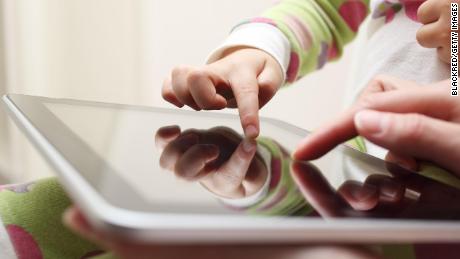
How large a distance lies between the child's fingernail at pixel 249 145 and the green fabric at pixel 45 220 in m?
0.11

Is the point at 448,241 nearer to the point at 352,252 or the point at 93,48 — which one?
the point at 352,252

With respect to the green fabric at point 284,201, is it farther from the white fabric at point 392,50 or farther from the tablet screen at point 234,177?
the white fabric at point 392,50

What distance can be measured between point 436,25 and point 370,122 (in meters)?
0.22

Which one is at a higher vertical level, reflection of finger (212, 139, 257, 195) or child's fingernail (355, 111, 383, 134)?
child's fingernail (355, 111, 383, 134)

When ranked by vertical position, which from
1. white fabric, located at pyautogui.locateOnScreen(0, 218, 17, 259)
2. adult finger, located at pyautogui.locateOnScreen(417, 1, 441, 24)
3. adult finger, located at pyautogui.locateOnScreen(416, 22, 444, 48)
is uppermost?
adult finger, located at pyautogui.locateOnScreen(417, 1, 441, 24)

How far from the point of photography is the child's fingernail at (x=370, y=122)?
0.19 meters

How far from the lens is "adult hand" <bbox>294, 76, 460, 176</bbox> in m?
0.19

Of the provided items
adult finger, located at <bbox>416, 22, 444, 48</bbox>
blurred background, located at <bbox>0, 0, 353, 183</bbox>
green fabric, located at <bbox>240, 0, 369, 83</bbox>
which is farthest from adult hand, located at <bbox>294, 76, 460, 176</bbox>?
blurred background, located at <bbox>0, 0, 353, 183</bbox>

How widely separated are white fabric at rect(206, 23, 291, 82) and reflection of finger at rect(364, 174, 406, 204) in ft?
0.78

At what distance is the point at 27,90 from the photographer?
635 millimetres

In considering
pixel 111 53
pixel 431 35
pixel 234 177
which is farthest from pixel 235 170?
pixel 111 53


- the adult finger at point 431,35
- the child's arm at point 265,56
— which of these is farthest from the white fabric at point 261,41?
the adult finger at point 431,35

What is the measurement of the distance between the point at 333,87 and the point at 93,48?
43 cm

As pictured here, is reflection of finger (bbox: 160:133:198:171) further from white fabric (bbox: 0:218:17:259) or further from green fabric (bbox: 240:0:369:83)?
green fabric (bbox: 240:0:369:83)
